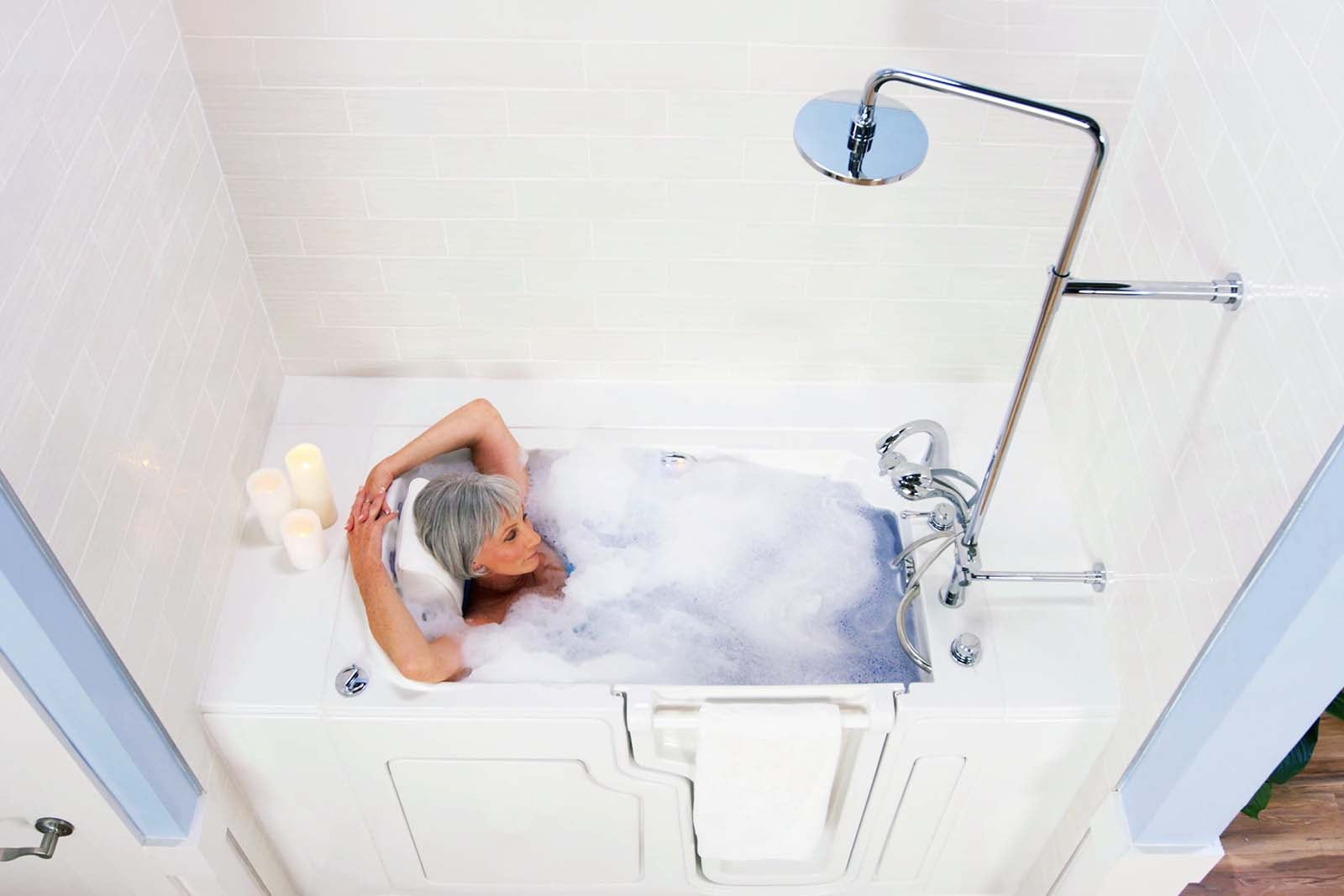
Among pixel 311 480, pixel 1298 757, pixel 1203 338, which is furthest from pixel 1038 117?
pixel 1298 757

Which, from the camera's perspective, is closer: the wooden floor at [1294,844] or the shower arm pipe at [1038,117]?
the shower arm pipe at [1038,117]

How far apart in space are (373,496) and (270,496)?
0.63 feet

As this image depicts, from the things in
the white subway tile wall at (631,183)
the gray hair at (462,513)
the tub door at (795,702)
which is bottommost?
the tub door at (795,702)

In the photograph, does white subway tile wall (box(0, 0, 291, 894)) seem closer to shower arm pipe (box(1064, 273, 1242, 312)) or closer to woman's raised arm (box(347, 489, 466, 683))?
woman's raised arm (box(347, 489, 466, 683))

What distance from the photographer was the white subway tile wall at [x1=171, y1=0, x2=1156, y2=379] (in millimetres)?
2141

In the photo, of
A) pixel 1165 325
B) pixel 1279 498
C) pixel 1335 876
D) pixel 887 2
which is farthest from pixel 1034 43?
pixel 1335 876

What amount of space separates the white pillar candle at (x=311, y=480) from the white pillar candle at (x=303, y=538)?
35 millimetres

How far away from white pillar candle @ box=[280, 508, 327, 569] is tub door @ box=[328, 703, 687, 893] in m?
0.34

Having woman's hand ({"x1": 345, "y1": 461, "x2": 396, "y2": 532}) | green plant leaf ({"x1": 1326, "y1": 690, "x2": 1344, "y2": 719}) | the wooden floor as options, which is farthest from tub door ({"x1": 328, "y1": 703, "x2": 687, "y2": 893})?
green plant leaf ({"x1": 1326, "y1": 690, "x2": 1344, "y2": 719})

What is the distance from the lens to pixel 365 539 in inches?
85.7

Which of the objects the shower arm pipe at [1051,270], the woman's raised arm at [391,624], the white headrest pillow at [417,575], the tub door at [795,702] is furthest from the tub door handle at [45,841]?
the shower arm pipe at [1051,270]

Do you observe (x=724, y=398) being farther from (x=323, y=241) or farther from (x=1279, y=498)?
(x=1279, y=498)

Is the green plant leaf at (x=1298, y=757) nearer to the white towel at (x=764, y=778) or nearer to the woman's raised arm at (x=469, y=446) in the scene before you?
the white towel at (x=764, y=778)

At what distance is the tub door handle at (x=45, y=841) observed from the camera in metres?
1.81
